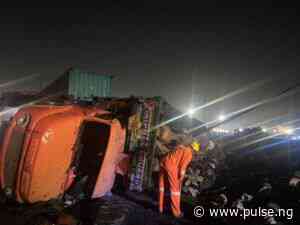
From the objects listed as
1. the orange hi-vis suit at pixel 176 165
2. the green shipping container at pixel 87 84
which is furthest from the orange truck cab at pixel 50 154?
the green shipping container at pixel 87 84

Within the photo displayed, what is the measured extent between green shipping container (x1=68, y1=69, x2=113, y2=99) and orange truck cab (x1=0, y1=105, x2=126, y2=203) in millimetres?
9445

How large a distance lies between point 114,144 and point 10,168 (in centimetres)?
170

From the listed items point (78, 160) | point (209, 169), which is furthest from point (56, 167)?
point (209, 169)

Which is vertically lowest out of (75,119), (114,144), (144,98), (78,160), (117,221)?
(117,221)

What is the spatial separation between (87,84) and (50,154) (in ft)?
35.7

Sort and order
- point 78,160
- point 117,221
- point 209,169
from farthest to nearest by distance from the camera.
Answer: point 209,169, point 78,160, point 117,221

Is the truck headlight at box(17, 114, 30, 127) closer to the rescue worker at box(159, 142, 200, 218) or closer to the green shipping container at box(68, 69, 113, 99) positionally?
the rescue worker at box(159, 142, 200, 218)

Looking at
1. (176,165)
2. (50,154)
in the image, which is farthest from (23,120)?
(176,165)

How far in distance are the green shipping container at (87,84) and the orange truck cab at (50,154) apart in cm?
945

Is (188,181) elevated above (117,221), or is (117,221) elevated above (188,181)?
(188,181)

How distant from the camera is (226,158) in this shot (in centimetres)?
830

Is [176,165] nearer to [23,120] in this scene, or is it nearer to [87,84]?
[23,120]

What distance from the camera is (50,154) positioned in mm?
3996

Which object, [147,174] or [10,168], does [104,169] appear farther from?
[10,168]
